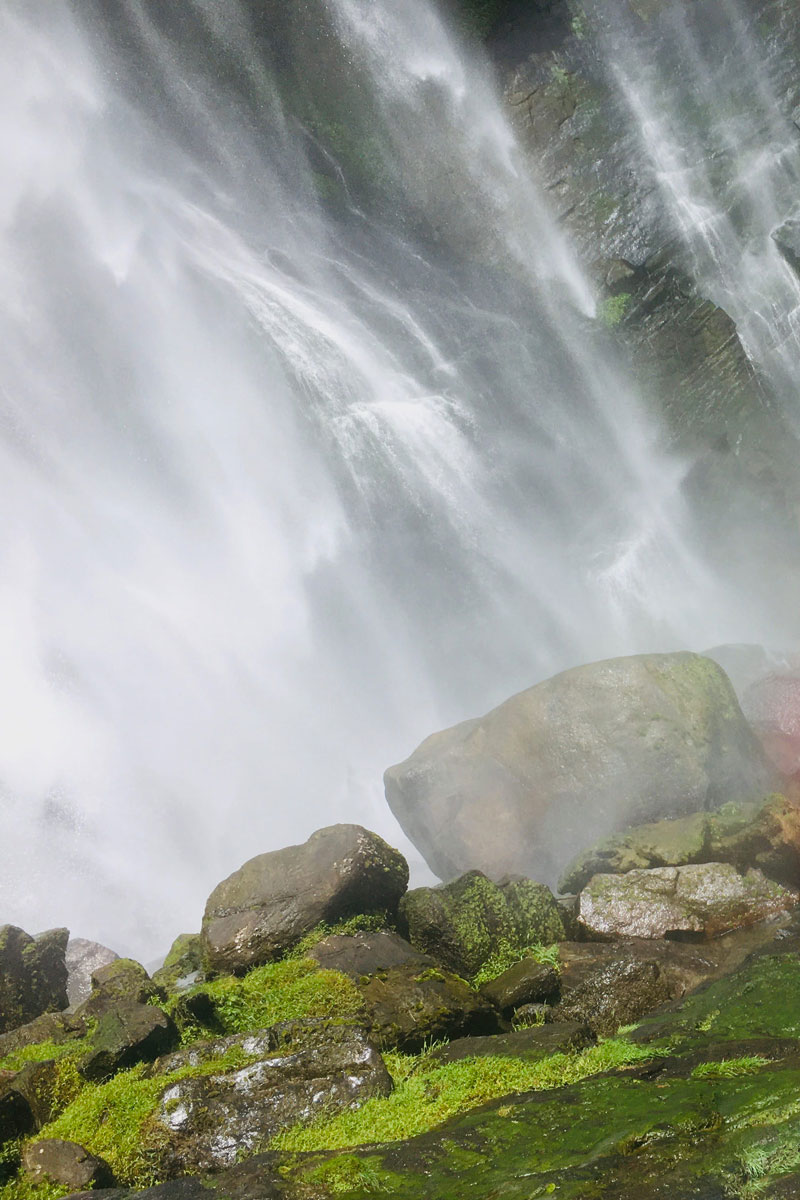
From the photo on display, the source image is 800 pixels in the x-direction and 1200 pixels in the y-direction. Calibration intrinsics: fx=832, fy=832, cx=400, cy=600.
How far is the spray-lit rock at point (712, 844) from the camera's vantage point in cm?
1059

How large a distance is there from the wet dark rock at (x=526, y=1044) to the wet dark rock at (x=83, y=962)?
10.0m

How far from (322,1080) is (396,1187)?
1888mm

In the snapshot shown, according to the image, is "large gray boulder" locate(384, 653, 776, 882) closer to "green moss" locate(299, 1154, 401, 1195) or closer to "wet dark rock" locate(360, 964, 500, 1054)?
"wet dark rock" locate(360, 964, 500, 1054)

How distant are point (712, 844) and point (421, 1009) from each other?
5.20 metres

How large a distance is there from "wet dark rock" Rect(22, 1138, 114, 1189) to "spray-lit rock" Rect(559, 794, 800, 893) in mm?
7354

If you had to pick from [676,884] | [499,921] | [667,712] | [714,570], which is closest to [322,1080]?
[499,921]

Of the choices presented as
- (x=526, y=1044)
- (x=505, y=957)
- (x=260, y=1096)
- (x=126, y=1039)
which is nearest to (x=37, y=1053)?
(x=126, y=1039)

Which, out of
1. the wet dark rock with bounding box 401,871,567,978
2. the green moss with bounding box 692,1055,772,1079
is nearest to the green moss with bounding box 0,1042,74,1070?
the wet dark rock with bounding box 401,871,567,978

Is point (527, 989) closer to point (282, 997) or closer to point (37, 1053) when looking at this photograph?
point (282, 997)

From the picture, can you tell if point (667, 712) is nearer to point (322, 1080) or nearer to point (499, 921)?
point (499, 921)

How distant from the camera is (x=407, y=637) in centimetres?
2853

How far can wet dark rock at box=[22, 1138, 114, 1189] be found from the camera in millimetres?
5578

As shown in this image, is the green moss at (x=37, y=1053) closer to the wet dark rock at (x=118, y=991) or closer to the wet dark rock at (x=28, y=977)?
the wet dark rock at (x=118, y=991)

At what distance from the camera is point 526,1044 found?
6914 mm
